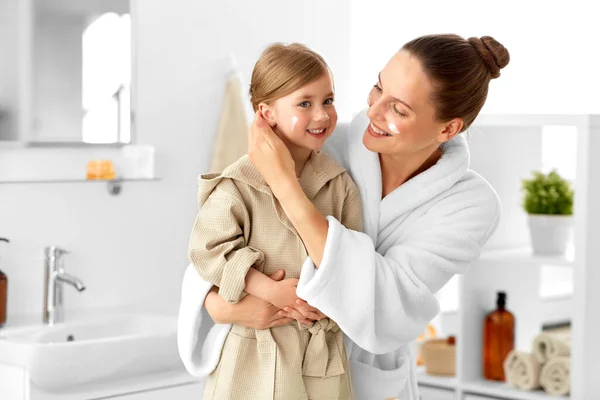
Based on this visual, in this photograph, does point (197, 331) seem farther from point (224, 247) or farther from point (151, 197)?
point (151, 197)

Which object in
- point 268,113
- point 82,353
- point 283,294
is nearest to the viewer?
point 283,294

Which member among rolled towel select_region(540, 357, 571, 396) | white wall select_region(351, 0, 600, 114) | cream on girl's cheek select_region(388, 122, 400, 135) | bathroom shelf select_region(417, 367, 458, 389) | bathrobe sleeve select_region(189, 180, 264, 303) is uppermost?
white wall select_region(351, 0, 600, 114)

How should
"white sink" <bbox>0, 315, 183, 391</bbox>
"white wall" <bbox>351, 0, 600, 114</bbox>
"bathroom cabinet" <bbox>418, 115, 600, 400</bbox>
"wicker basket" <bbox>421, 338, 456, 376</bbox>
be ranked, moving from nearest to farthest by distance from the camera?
"white sink" <bbox>0, 315, 183, 391</bbox> → "bathroom cabinet" <bbox>418, 115, 600, 400</bbox> → "wicker basket" <bbox>421, 338, 456, 376</bbox> → "white wall" <bbox>351, 0, 600, 114</bbox>

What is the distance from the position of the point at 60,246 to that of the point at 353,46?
5.20 feet

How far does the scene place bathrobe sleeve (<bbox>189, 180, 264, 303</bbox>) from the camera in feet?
5.24

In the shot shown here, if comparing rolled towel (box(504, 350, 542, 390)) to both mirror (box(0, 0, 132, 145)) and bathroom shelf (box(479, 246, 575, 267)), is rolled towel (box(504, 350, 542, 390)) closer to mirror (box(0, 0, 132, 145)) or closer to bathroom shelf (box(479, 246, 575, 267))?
bathroom shelf (box(479, 246, 575, 267))

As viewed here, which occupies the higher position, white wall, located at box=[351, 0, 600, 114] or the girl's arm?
white wall, located at box=[351, 0, 600, 114]

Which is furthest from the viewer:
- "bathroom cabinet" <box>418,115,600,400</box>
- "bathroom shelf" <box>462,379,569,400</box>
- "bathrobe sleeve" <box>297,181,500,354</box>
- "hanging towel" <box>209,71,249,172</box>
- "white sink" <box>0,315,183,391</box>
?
"hanging towel" <box>209,71,249,172</box>

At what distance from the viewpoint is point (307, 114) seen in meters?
1.67

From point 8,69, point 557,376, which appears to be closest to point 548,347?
point 557,376

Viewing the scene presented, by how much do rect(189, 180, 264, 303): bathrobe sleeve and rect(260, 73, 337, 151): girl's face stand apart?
16 cm

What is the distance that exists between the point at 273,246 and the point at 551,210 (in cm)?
159

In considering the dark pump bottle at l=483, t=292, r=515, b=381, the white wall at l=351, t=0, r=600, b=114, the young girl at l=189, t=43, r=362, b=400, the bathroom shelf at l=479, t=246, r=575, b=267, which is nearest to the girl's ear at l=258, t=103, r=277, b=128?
the young girl at l=189, t=43, r=362, b=400

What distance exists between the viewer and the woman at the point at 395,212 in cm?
159
